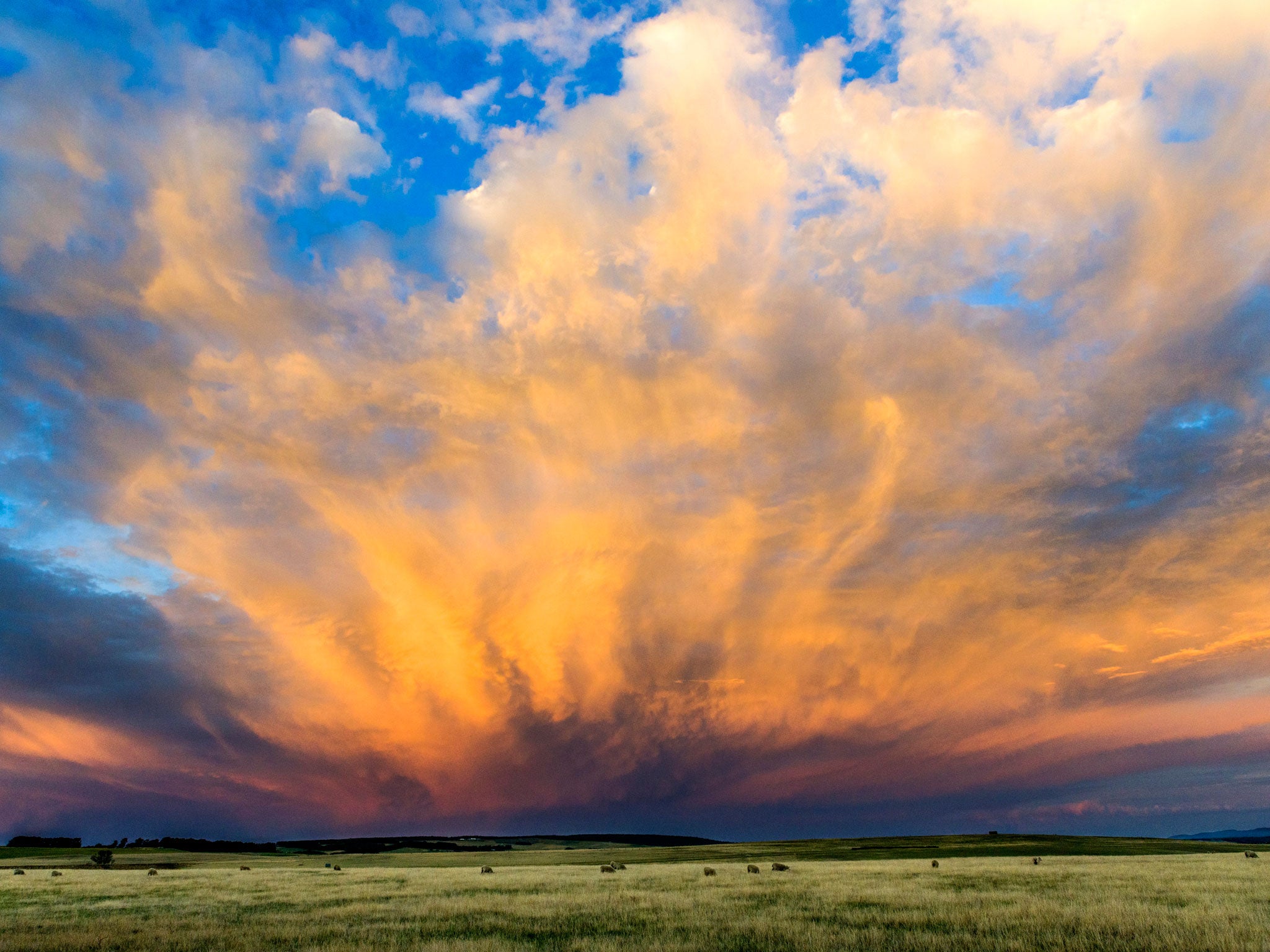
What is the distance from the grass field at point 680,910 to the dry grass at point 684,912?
0.13 m

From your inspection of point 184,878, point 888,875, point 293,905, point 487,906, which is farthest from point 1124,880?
point 184,878

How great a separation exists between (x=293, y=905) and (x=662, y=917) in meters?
18.1

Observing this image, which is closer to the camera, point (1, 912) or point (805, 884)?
point (1, 912)

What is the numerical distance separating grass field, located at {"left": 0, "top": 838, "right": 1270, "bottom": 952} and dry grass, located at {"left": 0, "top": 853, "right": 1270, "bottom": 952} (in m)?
0.13

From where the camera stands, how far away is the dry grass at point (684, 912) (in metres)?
19.5

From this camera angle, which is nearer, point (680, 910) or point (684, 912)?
point (684, 912)

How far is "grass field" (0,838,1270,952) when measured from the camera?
19.6m

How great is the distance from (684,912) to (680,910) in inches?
27.2

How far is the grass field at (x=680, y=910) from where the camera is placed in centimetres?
1956

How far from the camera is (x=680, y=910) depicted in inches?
1054

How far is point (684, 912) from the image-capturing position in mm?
26172

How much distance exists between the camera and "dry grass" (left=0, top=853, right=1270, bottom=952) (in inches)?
768

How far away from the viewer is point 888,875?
41938 mm

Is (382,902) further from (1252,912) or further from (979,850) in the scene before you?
(979,850)
